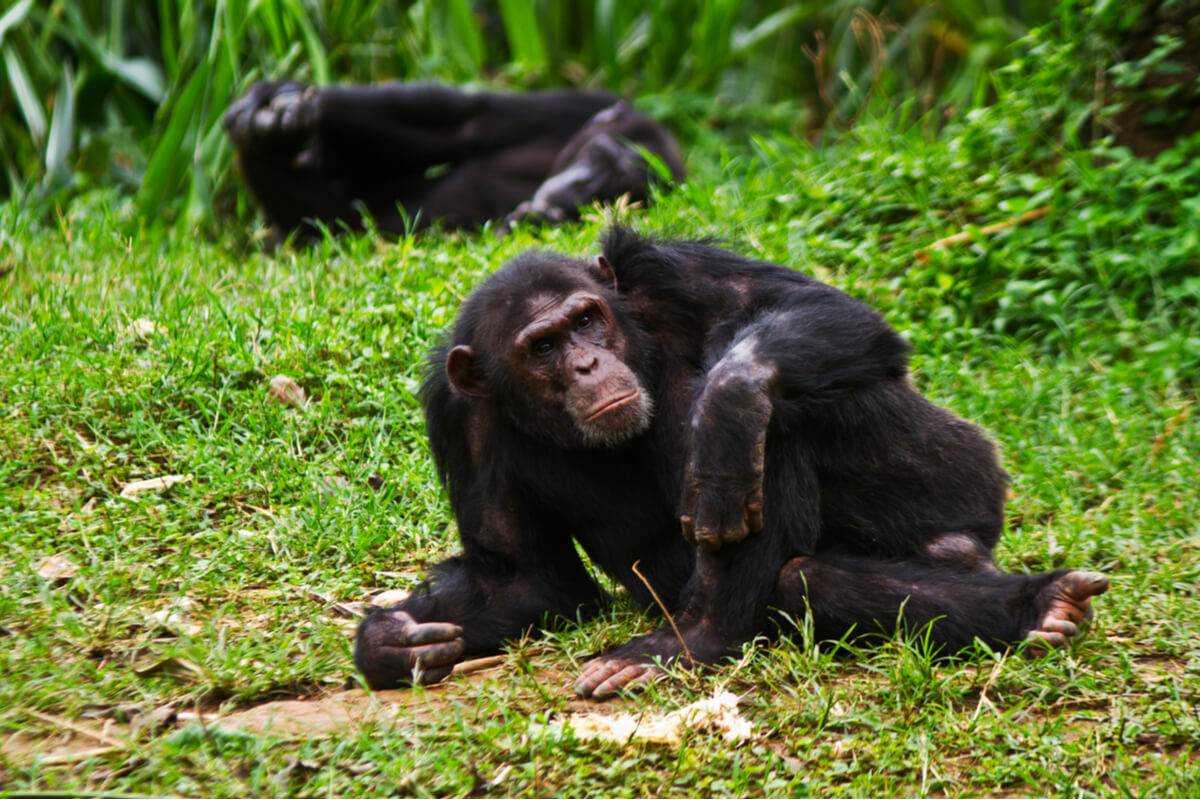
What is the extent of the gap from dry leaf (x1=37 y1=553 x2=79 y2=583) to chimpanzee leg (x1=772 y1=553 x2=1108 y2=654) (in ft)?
7.25

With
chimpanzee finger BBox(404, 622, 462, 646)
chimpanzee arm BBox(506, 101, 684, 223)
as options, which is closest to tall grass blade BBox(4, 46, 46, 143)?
chimpanzee arm BBox(506, 101, 684, 223)

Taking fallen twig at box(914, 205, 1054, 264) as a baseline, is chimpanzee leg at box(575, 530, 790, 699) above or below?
below

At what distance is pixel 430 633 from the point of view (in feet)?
10.9

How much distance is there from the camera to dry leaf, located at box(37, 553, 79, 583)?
12.4ft

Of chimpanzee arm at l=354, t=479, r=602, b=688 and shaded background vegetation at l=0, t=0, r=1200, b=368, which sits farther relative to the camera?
shaded background vegetation at l=0, t=0, r=1200, b=368

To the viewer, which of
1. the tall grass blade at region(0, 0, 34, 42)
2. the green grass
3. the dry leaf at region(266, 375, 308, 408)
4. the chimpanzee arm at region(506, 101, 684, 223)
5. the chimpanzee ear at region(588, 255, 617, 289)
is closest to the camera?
the green grass

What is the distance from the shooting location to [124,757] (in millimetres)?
2729

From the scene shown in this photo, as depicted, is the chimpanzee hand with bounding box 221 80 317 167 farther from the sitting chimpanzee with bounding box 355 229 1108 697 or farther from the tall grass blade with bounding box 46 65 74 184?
the sitting chimpanzee with bounding box 355 229 1108 697

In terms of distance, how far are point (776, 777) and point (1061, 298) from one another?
3884 mm

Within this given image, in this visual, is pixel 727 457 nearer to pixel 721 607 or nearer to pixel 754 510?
pixel 754 510

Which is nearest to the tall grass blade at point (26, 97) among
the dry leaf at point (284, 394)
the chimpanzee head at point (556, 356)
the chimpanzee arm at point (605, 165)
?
the chimpanzee arm at point (605, 165)

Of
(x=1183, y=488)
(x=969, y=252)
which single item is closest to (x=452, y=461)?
(x=1183, y=488)

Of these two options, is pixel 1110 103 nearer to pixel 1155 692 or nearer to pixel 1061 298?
pixel 1061 298

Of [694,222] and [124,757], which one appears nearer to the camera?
[124,757]
